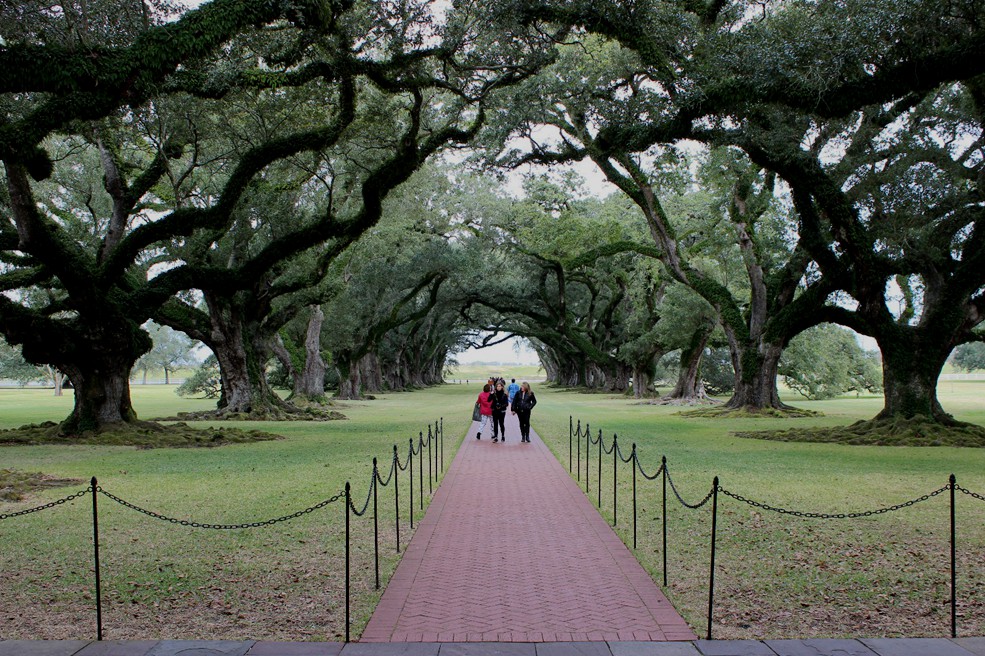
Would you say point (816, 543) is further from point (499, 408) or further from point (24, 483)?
point (499, 408)

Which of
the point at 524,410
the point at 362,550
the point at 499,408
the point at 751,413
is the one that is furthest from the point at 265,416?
the point at 362,550

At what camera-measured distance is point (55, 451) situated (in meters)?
16.0

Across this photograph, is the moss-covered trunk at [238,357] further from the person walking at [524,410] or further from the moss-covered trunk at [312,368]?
the person walking at [524,410]

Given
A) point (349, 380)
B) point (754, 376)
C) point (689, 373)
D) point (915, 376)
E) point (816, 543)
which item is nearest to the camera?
point (816, 543)

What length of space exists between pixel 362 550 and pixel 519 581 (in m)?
1.87

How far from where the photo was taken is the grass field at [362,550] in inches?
216

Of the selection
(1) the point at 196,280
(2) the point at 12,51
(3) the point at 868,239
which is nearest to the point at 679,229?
(3) the point at 868,239

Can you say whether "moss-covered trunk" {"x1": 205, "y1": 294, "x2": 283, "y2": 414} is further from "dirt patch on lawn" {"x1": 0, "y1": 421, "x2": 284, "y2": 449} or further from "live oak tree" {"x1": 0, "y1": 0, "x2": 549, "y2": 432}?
"dirt patch on lawn" {"x1": 0, "y1": 421, "x2": 284, "y2": 449}

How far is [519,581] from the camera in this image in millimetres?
6195

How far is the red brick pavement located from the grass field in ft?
0.82

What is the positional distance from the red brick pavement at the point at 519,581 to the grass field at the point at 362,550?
0.25m

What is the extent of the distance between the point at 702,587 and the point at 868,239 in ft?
49.9

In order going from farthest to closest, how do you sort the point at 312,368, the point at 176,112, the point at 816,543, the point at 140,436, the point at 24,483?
the point at 312,368, the point at 140,436, the point at 176,112, the point at 24,483, the point at 816,543

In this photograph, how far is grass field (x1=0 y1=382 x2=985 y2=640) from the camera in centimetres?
548
